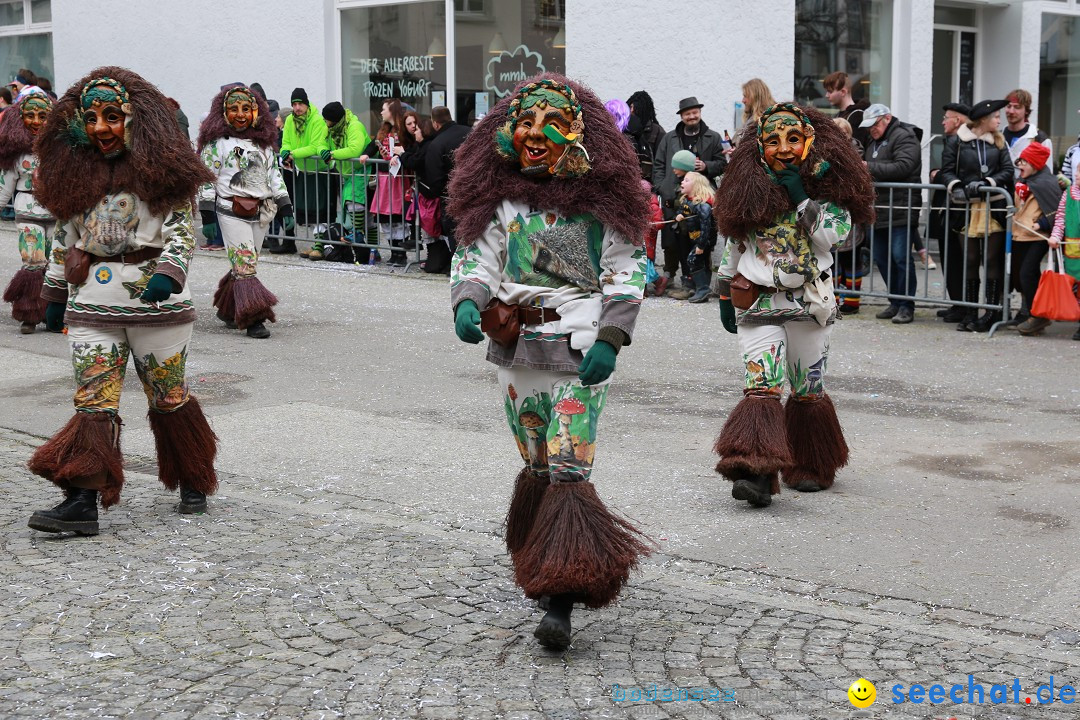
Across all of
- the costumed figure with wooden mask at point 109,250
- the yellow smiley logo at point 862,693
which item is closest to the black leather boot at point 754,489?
the yellow smiley logo at point 862,693

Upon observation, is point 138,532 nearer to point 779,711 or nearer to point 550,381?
point 550,381

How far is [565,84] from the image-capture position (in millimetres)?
5020

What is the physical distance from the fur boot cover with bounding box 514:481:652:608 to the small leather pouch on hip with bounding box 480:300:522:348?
559mm

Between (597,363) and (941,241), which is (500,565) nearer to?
(597,363)

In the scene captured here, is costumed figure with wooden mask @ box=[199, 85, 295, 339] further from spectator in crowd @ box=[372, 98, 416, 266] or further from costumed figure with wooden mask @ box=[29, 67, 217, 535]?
costumed figure with wooden mask @ box=[29, 67, 217, 535]

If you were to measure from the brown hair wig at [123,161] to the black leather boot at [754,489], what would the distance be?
2.90m

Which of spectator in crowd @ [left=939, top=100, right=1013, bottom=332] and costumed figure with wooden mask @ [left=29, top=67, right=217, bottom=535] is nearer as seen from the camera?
costumed figure with wooden mask @ [left=29, top=67, right=217, bottom=535]

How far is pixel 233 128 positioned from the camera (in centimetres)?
1120

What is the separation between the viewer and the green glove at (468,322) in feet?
15.7

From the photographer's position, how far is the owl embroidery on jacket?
632 cm

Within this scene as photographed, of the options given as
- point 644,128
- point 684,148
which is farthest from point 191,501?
point 644,128

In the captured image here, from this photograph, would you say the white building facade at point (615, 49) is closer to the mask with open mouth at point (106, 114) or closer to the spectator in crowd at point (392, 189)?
the spectator in crowd at point (392, 189)

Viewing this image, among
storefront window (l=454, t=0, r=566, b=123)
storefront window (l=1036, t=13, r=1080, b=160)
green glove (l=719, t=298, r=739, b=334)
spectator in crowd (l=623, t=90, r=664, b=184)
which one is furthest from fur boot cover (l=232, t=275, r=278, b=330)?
storefront window (l=1036, t=13, r=1080, b=160)

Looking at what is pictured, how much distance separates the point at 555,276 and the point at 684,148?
8.67m
